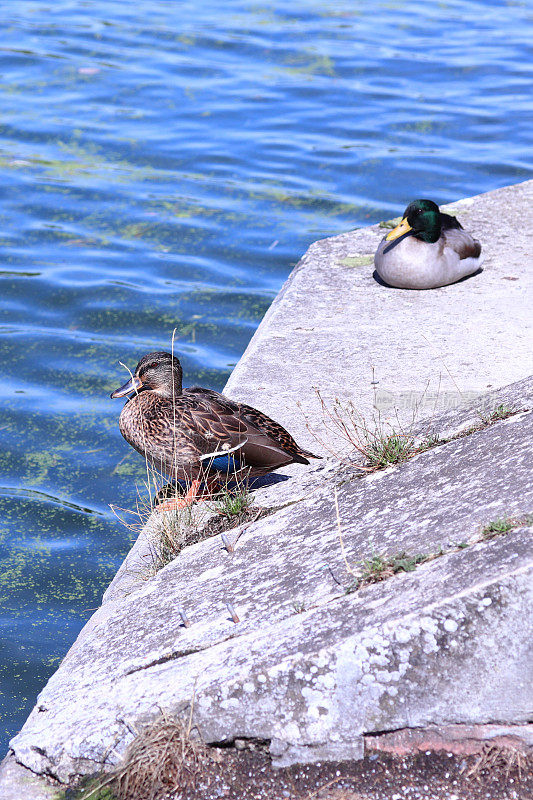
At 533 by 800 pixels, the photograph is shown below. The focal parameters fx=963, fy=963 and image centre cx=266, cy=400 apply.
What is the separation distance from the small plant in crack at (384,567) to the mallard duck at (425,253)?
146 inches

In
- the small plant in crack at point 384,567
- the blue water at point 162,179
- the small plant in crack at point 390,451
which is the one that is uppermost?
the small plant in crack at point 384,567

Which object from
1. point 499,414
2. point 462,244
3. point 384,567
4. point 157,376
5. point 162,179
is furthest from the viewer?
point 162,179

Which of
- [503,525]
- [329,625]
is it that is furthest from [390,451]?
[329,625]

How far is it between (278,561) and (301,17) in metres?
15.2

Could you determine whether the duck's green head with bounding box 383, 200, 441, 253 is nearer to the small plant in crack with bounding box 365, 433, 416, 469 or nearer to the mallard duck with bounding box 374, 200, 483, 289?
the mallard duck with bounding box 374, 200, 483, 289

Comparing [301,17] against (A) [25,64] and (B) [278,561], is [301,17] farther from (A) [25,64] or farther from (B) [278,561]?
(B) [278,561]

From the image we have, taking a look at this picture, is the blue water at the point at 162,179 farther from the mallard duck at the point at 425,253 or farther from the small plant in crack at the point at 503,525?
the small plant in crack at the point at 503,525

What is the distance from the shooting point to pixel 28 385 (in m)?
7.01

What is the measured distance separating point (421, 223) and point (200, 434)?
3158mm

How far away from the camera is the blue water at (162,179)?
5.69m

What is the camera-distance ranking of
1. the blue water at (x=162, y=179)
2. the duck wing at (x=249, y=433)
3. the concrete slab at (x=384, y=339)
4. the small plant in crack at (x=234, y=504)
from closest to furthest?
the small plant in crack at (x=234, y=504) < the duck wing at (x=249, y=433) < the concrete slab at (x=384, y=339) < the blue water at (x=162, y=179)

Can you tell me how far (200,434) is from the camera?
431 centimetres

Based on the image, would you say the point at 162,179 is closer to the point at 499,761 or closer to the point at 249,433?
the point at 249,433

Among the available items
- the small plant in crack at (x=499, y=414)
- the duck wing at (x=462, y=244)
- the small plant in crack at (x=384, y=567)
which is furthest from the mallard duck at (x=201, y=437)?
the duck wing at (x=462, y=244)
